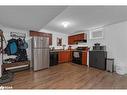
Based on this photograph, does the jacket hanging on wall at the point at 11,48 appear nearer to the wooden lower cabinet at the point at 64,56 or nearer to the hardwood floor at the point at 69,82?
the hardwood floor at the point at 69,82

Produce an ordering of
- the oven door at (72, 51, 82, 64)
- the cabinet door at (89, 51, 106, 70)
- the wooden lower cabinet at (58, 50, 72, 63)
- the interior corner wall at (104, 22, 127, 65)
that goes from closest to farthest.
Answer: the interior corner wall at (104, 22, 127, 65) → the cabinet door at (89, 51, 106, 70) → the oven door at (72, 51, 82, 64) → the wooden lower cabinet at (58, 50, 72, 63)

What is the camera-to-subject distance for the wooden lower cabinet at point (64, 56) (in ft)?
19.8

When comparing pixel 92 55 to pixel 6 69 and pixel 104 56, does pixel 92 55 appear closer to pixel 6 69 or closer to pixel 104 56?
pixel 104 56

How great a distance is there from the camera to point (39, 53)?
14.1 ft

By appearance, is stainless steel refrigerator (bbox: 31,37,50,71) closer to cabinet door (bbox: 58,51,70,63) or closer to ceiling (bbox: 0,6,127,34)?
ceiling (bbox: 0,6,127,34)

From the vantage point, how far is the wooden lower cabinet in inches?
237

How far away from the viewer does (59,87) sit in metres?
2.50

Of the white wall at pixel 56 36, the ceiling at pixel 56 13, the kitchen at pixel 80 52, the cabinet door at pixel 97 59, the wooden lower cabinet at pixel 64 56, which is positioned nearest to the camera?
the ceiling at pixel 56 13

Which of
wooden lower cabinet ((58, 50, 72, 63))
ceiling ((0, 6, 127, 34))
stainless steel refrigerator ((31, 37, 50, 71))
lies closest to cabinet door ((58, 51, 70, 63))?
wooden lower cabinet ((58, 50, 72, 63))

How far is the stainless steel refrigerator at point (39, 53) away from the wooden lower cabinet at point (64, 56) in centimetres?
149

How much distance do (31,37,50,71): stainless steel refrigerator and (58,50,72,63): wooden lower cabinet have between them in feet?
4.89

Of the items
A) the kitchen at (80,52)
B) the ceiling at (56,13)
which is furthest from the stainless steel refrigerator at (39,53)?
the ceiling at (56,13)
